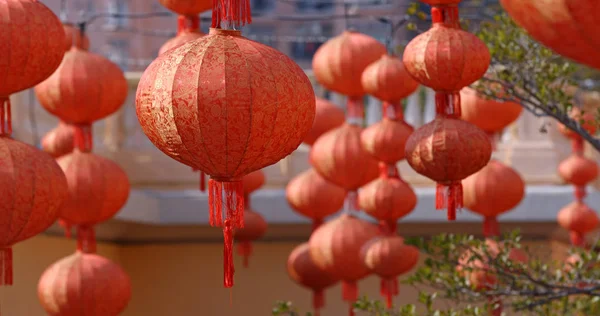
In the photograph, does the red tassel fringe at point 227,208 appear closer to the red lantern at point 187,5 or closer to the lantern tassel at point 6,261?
the lantern tassel at point 6,261

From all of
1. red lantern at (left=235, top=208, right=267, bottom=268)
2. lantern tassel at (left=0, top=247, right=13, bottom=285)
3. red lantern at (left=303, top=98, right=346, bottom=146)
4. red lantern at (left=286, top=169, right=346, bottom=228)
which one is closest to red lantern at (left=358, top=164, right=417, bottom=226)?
red lantern at (left=303, top=98, right=346, bottom=146)

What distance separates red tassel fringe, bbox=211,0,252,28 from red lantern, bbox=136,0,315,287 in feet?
0.14

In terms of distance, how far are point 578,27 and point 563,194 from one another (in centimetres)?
441

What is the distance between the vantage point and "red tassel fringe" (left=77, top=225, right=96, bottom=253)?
4.29 m

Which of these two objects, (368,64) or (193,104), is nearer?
(193,104)

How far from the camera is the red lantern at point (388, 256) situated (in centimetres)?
442

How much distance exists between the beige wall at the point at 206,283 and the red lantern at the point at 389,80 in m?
2.49

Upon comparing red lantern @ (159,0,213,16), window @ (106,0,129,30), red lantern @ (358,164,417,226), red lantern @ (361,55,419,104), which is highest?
window @ (106,0,129,30)

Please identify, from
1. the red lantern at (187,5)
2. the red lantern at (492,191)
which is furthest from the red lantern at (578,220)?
the red lantern at (187,5)

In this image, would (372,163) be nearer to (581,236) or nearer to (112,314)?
(112,314)

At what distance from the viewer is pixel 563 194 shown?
637 cm

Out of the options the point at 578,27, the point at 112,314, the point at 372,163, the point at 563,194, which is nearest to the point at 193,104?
the point at 578,27

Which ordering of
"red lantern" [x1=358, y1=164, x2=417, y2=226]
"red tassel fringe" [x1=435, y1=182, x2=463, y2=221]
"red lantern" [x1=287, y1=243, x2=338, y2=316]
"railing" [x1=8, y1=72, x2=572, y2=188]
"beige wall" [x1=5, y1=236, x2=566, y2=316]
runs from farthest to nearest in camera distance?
"beige wall" [x1=5, y1=236, x2=566, y2=316]
"railing" [x1=8, y1=72, x2=572, y2=188]
"red lantern" [x1=287, y1=243, x2=338, y2=316]
"red lantern" [x1=358, y1=164, x2=417, y2=226]
"red tassel fringe" [x1=435, y1=182, x2=463, y2=221]

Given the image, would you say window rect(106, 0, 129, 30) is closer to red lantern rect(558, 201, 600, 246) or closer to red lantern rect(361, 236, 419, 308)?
Answer: red lantern rect(558, 201, 600, 246)
